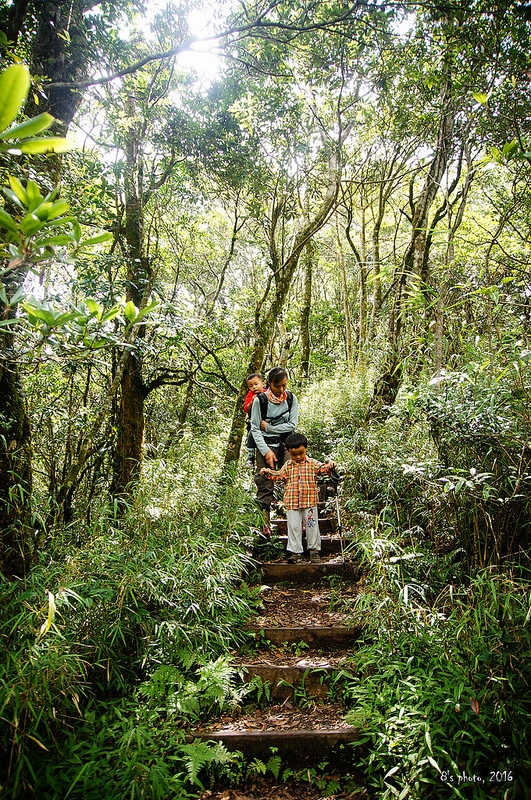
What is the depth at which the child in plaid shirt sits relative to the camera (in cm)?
467

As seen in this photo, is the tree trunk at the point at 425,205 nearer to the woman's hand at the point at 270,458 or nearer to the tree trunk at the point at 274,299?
the tree trunk at the point at 274,299

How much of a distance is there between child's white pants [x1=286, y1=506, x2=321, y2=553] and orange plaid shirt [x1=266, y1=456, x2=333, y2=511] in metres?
0.09

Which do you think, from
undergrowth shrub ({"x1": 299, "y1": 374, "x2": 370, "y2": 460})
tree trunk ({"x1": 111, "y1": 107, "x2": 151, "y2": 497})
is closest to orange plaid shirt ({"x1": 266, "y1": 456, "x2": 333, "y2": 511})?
tree trunk ({"x1": 111, "y1": 107, "x2": 151, "y2": 497})

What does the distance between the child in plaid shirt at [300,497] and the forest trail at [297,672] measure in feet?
0.63

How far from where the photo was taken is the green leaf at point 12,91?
2.54ft

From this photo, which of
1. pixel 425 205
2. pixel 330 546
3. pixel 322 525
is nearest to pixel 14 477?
pixel 330 546

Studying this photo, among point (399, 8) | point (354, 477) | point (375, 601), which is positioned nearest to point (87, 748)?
point (375, 601)

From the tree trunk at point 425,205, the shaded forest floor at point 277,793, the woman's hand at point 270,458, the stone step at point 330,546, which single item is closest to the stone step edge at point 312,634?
the shaded forest floor at point 277,793

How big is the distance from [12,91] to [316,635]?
3.76 meters

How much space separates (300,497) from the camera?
15.3 ft

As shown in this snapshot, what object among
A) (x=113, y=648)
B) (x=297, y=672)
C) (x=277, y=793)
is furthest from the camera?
(x=297, y=672)

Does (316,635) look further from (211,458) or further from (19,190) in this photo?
(211,458)

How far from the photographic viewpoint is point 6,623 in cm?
257

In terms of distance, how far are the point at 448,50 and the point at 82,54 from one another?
3267 mm
